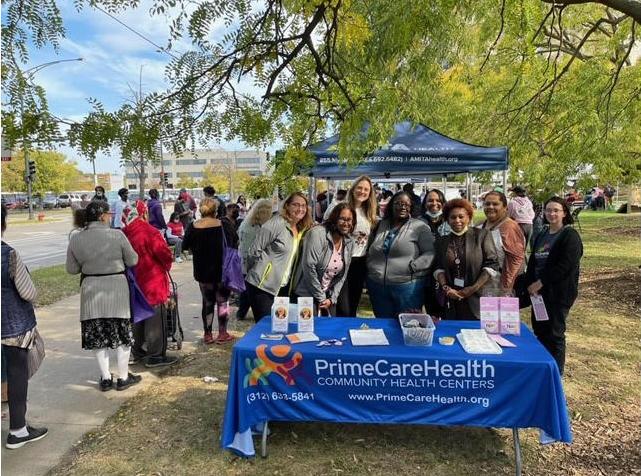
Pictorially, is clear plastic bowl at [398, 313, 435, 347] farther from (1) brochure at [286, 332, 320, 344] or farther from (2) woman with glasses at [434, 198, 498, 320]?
(2) woman with glasses at [434, 198, 498, 320]

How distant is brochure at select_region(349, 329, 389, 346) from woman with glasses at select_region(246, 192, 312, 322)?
1194 mm

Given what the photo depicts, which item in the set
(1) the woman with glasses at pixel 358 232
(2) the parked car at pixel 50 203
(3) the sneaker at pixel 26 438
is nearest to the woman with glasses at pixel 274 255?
(1) the woman with glasses at pixel 358 232

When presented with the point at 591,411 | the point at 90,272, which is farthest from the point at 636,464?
the point at 90,272

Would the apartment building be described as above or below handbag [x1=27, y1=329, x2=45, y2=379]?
above

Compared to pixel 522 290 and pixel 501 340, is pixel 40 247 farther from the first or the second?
pixel 501 340

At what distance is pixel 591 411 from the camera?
3775 millimetres

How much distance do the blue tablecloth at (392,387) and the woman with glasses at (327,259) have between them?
1062mm

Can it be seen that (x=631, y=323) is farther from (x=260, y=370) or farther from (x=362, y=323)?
(x=260, y=370)

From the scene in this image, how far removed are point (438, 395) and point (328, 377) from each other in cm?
69

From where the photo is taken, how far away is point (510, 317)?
3236mm

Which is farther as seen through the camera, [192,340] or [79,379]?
[192,340]

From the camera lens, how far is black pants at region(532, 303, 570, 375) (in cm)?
401

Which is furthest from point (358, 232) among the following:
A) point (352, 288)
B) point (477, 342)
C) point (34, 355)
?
point (34, 355)

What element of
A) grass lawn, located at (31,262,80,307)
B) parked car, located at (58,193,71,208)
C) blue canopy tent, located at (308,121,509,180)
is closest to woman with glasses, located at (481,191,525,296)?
blue canopy tent, located at (308,121,509,180)
